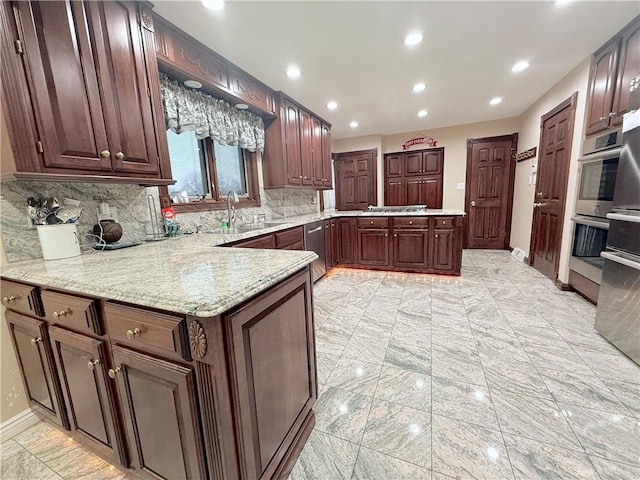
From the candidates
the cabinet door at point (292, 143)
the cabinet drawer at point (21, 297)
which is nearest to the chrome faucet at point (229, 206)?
the cabinet door at point (292, 143)

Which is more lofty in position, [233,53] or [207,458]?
[233,53]

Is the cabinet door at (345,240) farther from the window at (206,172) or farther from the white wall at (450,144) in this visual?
the white wall at (450,144)

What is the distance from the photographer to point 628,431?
47.9 inches

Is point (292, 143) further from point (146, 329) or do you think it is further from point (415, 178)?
point (415, 178)

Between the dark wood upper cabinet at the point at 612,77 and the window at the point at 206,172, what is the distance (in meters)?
3.51

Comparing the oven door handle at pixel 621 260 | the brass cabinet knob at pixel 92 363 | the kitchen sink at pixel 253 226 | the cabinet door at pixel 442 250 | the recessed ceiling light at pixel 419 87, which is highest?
the recessed ceiling light at pixel 419 87

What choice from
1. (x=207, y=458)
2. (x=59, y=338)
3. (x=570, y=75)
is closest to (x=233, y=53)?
(x=59, y=338)

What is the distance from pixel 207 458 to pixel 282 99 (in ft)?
10.9

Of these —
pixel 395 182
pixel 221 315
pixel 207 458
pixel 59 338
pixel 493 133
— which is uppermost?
pixel 493 133

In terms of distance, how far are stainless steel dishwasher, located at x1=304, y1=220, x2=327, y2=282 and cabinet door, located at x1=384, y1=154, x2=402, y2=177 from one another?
2.73m

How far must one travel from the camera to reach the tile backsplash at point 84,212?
4.24 ft

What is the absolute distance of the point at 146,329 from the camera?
0.79 metres

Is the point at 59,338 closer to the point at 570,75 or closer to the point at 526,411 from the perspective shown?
the point at 526,411

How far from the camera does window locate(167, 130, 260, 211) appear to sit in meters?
2.28
